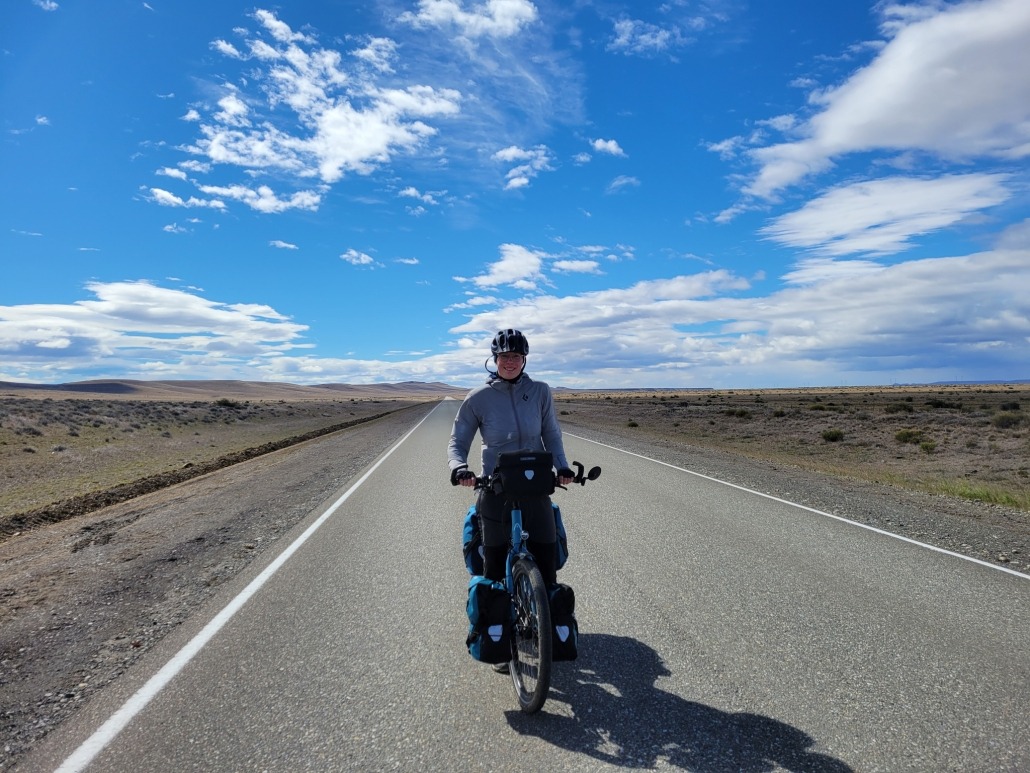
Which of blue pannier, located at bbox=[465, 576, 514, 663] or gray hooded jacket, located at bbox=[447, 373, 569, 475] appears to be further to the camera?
gray hooded jacket, located at bbox=[447, 373, 569, 475]

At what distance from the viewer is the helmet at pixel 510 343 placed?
4156mm

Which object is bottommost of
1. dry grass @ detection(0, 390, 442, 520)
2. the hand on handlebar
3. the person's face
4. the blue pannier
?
dry grass @ detection(0, 390, 442, 520)

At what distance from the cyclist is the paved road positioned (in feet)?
2.82

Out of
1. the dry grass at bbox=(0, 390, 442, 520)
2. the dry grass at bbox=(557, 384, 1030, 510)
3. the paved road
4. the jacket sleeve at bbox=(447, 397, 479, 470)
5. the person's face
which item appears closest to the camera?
the paved road

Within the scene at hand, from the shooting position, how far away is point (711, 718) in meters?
3.57

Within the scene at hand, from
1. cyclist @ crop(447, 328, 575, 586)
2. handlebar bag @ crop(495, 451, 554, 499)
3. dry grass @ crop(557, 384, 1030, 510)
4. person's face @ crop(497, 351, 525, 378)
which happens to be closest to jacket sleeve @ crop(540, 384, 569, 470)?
cyclist @ crop(447, 328, 575, 586)

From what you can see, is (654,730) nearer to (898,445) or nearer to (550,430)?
(550,430)

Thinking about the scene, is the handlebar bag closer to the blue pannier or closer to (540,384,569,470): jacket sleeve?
(540,384,569,470): jacket sleeve

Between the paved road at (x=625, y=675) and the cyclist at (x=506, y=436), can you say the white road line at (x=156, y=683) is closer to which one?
the paved road at (x=625, y=675)

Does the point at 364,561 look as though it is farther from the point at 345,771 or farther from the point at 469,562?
the point at 345,771

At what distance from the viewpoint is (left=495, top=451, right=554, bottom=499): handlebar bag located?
3.84 m

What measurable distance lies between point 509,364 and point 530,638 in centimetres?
166

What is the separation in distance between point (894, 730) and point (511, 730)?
2.02m

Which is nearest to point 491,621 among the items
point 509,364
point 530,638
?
point 530,638
